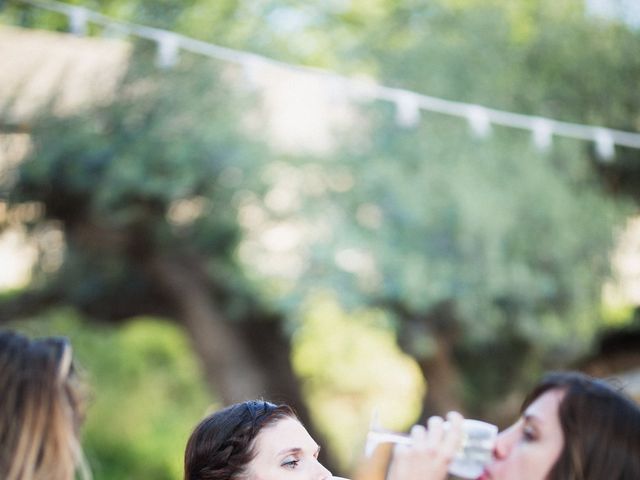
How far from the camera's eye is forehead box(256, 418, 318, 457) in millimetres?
1275

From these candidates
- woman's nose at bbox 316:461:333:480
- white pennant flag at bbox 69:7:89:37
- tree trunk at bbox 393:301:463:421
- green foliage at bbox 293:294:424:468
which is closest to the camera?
woman's nose at bbox 316:461:333:480

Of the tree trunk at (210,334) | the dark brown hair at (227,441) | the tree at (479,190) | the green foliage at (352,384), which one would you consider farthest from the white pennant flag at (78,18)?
the dark brown hair at (227,441)

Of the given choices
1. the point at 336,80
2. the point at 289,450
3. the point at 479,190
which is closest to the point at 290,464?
the point at 289,450

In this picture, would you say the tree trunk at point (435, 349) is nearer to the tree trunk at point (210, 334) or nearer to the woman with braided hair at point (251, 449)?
the tree trunk at point (210, 334)

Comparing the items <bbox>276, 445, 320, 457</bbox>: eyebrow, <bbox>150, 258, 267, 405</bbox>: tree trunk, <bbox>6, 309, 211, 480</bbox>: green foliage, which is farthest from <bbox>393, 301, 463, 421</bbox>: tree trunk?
<bbox>276, 445, 320, 457</bbox>: eyebrow

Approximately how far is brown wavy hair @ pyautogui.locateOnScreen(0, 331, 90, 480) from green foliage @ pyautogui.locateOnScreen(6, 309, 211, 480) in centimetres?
665

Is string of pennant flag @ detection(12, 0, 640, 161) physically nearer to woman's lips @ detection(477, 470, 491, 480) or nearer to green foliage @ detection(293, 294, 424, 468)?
green foliage @ detection(293, 294, 424, 468)

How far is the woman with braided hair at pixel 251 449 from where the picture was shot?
126cm

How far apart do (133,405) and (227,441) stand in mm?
8211

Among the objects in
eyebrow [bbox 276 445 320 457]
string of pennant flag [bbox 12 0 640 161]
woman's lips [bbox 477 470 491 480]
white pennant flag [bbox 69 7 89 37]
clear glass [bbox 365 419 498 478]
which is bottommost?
woman's lips [bbox 477 470 491 480]

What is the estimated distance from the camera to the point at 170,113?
16.8 feet

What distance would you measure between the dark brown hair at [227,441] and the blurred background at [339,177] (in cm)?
331

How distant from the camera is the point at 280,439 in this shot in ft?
4.23

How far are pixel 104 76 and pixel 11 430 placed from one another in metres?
4.14
